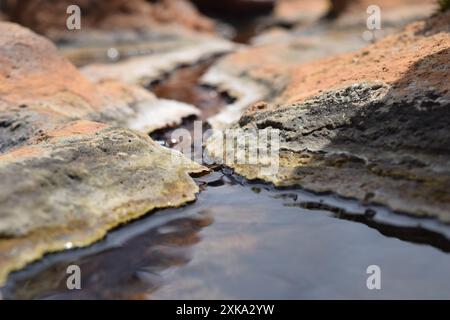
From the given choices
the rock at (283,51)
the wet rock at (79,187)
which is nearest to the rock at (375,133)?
the wet rock at (79,187)

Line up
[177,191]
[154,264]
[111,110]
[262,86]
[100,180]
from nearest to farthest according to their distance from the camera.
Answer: [154,264] < [100,180] < [177,191] < [111,110] < [262,86]

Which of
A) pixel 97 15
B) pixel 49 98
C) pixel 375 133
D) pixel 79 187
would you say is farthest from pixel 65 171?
pixel 97 15

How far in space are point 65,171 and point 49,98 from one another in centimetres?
310

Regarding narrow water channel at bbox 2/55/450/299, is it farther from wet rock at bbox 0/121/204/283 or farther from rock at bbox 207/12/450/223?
rock at bbox 207/12/450/223

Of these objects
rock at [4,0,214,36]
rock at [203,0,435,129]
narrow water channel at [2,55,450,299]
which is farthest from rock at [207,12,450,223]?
rock at [4,0,214,36]

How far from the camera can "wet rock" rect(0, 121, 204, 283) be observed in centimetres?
421

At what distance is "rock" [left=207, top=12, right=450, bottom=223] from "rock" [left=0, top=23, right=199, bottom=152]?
1.87m

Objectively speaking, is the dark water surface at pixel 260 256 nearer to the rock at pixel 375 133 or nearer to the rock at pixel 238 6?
the rock at pixel 375 133

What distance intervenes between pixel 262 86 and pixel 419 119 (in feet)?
16.5

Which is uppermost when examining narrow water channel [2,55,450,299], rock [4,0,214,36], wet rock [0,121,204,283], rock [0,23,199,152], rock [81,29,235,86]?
rock [4,0,214,36]

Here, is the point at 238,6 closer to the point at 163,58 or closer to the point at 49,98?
the point at 163,58
